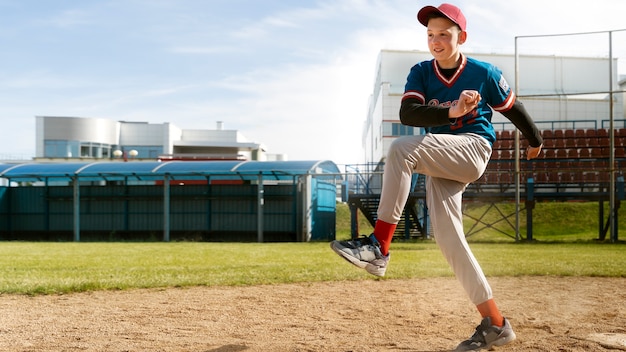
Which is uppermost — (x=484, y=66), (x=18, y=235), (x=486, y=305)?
(x=484, y=66)

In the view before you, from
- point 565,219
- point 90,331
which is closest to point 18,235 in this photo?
point 565,219

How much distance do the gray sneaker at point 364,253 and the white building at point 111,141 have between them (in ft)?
158

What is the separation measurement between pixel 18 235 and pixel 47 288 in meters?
22.9

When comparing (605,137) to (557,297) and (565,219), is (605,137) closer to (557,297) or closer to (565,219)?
(565,219)

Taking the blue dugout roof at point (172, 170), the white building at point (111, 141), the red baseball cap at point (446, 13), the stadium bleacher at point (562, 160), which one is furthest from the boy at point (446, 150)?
the white building at point (111, 141)

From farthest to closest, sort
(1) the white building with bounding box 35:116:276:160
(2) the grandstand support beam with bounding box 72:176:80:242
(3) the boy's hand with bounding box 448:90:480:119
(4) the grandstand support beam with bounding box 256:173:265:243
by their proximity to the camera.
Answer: (1) the white building with bounding box 35:116:276:160, (2) the grandstand support beam with bounding box 72:176:80:242, (4) the grandstand support beam with bounding box 256:173:265:243, (3) the boy's hand with bounding box 448:90:480:119

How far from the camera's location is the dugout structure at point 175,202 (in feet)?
84.6

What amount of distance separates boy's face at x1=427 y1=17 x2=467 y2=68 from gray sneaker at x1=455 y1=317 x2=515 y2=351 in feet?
5.62

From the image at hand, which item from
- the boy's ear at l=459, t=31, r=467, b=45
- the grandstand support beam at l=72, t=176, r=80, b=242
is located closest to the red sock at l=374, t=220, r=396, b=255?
the boy's ear at l=459, t=31, r=467, b=45

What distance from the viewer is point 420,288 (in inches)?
314

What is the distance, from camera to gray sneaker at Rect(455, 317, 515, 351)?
A: 424cm

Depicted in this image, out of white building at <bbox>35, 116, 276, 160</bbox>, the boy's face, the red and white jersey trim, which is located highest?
white building at <bbox>35, 116, 276, 160</bbox>

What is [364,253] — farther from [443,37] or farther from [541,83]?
[541,83]

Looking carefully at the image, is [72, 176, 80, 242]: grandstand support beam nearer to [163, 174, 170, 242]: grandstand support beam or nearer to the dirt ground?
[163, 174, 170, 242]: grandstand support beam
